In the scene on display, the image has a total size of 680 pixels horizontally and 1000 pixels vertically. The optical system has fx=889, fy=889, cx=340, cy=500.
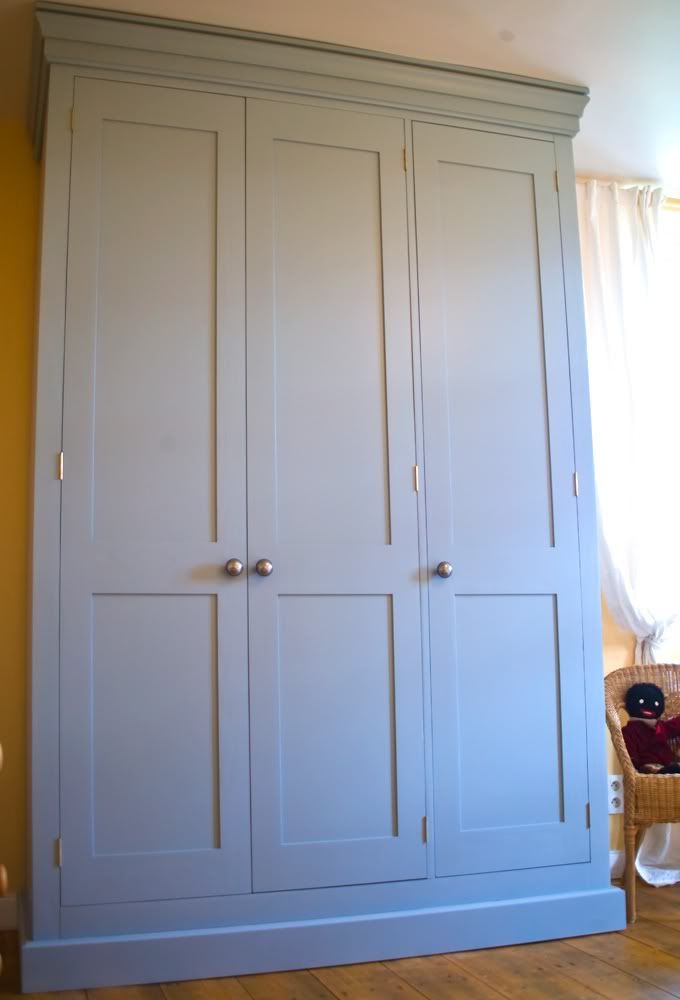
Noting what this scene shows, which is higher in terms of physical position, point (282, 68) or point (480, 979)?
point (282, 68)

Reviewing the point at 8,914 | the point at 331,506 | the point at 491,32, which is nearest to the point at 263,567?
the point at 331,506

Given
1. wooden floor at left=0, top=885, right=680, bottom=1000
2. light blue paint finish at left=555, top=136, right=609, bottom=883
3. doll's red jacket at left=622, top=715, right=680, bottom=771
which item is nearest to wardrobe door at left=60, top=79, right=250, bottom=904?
wooden floor at left=0, top=885, right=680, bottom=1000

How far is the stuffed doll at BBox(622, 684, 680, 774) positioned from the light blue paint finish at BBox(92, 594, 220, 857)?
1507 millimetres

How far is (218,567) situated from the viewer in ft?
7.64

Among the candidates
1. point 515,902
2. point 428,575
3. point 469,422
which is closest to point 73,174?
point 469,422

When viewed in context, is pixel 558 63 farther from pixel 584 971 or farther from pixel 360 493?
pixel 584 971

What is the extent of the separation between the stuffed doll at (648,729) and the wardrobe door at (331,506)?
0.98m

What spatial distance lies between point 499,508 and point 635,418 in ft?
3.22

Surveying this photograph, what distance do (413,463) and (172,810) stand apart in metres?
1.12

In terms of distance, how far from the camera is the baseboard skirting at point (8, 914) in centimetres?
257

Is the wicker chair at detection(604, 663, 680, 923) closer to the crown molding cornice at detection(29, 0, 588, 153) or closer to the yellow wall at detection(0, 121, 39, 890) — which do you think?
the yellow wall at detection(0, 121, 39, 890)

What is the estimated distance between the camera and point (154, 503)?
2.31 metres

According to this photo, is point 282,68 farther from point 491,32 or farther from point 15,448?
point 15,448

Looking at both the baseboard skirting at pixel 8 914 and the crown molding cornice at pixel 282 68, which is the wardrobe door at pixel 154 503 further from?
the baseboard skirting at pixel 8 914
